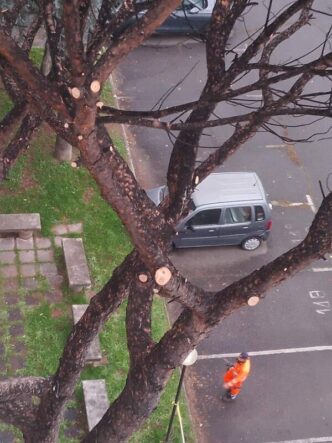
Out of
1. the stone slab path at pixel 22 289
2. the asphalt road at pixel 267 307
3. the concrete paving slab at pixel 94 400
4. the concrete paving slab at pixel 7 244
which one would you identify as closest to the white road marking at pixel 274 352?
the asphalt road at pixel 267 307

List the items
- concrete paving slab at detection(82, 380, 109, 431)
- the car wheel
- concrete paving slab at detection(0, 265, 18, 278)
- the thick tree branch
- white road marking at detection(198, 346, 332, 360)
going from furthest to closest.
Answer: the car wheel
concrete paving slab at detection(0, 265, 18, 278)
white road marking at detection(198, 346, 332, 360)
concrete paving slab at detection(82, 380, 109, 431)
the thick tree branch

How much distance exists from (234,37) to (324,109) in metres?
15.3

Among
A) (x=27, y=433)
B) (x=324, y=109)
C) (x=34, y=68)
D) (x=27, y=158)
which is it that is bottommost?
(x=27, y=158)

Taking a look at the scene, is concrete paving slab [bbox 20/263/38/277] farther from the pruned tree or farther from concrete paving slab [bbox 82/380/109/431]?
the pruned tree

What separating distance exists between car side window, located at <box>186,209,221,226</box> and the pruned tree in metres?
6.28

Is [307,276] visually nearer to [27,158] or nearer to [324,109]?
[27,158]

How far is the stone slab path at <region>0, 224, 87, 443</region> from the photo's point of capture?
1038 centimetres

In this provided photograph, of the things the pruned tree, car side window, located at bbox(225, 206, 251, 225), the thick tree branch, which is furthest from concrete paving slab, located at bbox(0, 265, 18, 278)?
the thick tree branch

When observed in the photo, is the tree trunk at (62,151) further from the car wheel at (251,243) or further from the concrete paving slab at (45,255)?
the car wheel at (251,243)

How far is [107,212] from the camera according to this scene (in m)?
13.1

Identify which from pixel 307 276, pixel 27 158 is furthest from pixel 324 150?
pixel 27 158

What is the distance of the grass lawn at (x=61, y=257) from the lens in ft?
34.2

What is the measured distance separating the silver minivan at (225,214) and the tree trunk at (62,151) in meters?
2.03

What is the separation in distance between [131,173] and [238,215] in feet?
26.9
